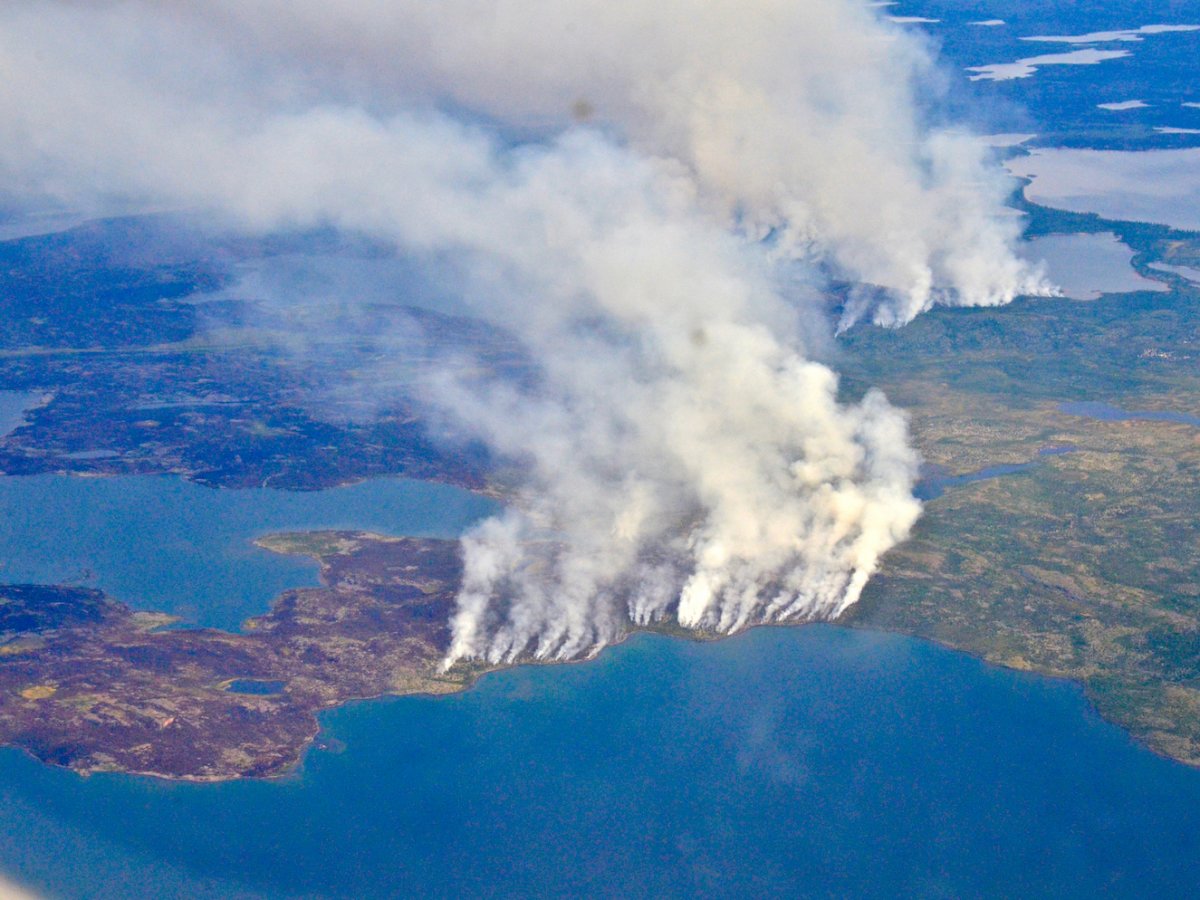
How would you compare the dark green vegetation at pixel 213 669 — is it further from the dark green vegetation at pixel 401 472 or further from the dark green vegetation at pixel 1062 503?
the dark green vegetation at pixel 1062 503

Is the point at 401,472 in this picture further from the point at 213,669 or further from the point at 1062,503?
the point at 1062,503

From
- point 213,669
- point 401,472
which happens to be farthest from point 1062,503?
point 213,669

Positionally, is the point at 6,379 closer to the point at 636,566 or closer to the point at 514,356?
the point at 514,356

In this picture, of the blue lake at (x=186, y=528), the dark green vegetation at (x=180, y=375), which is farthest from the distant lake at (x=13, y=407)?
the blue lake at (x=186, y=528)

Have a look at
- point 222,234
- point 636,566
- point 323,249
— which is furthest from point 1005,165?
point 636,566

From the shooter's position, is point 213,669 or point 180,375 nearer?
point 213,669

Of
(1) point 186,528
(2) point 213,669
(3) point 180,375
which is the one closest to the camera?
(2) point 213,669

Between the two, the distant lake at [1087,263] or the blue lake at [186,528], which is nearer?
the blue lake at [186,528]

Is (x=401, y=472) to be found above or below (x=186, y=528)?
above
